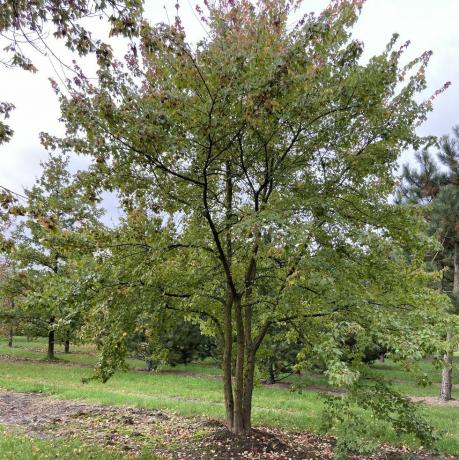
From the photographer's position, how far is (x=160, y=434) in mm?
6602

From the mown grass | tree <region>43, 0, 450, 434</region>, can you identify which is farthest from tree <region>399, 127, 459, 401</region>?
tree <region>43, 0, 450, 434</region>

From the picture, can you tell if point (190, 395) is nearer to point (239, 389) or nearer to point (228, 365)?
point (228, 365)

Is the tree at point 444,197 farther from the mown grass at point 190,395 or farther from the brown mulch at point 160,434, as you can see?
the brown mulch at point 160,434

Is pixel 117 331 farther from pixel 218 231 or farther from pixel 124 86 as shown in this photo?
pixel 124 86

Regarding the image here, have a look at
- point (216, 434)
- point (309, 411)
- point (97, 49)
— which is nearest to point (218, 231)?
point (97, 49)

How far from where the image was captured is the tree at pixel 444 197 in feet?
47.0

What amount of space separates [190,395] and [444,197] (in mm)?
10264

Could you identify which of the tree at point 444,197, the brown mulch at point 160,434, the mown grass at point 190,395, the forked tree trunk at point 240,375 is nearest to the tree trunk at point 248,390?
the forked tree trunk at point 240,375

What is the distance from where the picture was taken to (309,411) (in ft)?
30.8

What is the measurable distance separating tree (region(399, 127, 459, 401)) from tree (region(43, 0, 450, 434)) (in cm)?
940

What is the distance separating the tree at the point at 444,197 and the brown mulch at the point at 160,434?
30.8 ft

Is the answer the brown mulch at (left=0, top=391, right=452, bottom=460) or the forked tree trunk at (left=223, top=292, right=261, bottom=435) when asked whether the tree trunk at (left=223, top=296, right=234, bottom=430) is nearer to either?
the forked tree trunk at (left=223, top=292, right=261, bottom=435)

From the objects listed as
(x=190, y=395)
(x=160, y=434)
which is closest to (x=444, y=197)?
(x=190, y=395)

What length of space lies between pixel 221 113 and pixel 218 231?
158 centimetres
